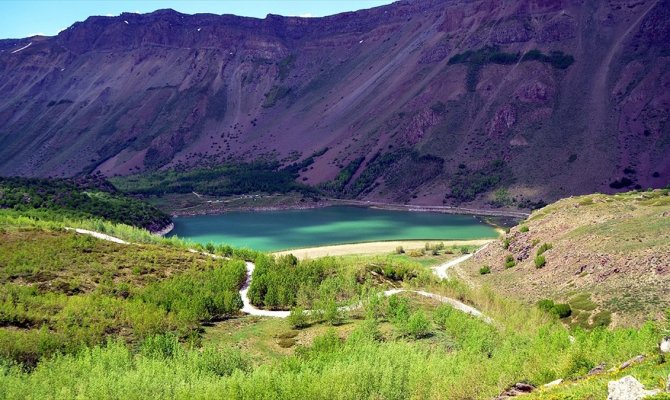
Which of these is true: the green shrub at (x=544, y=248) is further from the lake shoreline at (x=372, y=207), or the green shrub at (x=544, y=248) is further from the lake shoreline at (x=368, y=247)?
the lake shoreline at (x=372, y=207)

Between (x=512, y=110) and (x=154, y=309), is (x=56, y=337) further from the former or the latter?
(x=512, y=110)

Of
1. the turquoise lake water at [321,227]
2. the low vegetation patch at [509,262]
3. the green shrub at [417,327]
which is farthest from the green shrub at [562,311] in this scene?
the turquoise lake water at [321,227]

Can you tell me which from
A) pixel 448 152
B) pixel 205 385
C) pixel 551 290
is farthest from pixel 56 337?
pixel 448 152

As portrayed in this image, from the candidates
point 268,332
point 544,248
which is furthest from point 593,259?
point 268,332

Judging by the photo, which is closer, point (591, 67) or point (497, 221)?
point (497, 221)

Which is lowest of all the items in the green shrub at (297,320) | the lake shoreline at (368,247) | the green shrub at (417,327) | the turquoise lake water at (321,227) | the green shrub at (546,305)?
the turquoise lake water at (321,227)
